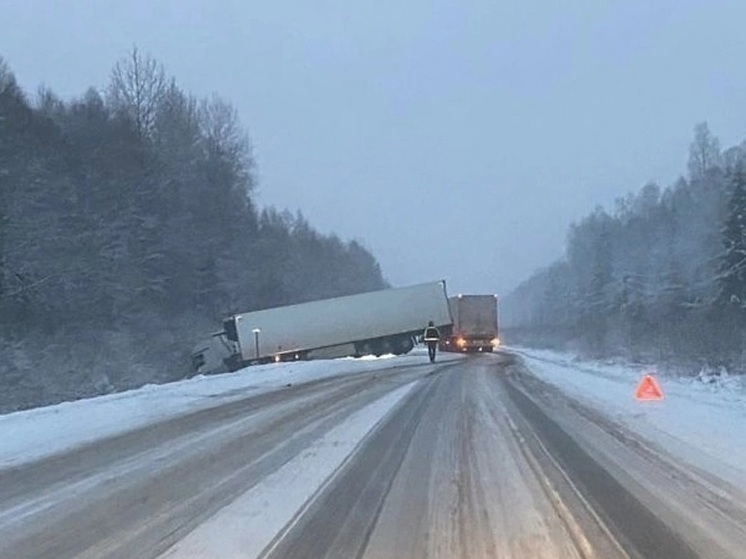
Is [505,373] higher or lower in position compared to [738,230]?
lower

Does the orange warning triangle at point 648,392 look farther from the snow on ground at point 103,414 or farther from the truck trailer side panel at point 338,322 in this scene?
the truck trailer side panel at point 338,322

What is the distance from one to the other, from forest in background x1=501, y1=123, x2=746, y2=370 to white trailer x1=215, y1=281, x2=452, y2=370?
1062 cm

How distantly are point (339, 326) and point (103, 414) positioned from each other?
42118 mm

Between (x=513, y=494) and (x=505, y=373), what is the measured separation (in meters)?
26.7

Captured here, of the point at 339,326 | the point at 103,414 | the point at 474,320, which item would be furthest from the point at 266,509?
the point at 474,320

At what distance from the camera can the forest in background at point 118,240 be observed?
5397 centimetres

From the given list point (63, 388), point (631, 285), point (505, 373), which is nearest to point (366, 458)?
point (505, 373)

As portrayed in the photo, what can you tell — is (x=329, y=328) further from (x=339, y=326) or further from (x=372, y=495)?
(x=372, y=495)

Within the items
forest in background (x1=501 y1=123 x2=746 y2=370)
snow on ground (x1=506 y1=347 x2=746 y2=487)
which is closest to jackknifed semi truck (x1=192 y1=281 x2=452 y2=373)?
forest in background (x1=501 y1=123 x2=746 y2=370)

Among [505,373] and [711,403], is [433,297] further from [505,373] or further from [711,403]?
[711,403]

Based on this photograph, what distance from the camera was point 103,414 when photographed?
19953 mm

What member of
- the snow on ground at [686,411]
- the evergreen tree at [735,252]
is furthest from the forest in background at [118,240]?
the evergreen tree at [735,252]

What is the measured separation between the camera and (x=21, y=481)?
11227mm

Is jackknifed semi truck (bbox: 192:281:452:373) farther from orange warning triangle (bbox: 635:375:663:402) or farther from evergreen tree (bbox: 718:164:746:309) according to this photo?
orange warning triangle (bbox: 635:375:663:402)
